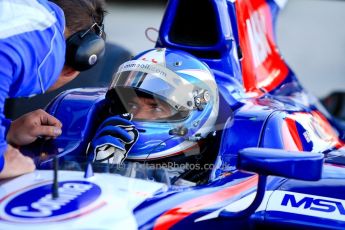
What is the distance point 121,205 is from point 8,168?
340 mm

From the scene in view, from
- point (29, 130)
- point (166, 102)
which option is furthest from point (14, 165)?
point (166, 102)

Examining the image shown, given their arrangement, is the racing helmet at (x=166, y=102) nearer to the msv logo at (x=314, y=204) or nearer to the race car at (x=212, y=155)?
the race car at (x=212, y=155)

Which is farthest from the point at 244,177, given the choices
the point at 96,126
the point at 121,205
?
the point at 96,126

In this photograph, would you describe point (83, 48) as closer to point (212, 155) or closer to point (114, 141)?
point (114, 141)

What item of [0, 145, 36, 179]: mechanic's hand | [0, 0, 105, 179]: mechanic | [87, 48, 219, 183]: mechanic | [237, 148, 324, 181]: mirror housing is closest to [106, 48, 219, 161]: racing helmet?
[87, 48, 219, 183]: mechanic

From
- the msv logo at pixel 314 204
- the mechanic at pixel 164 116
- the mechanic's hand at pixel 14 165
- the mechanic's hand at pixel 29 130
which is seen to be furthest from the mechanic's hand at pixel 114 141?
the msv logo at pixel 314 204

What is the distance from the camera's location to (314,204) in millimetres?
1842

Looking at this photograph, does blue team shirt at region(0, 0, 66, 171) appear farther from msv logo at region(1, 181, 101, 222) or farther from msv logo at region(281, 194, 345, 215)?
msv logo at region(281, 194, 345, 215)

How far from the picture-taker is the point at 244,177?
1.99 meters

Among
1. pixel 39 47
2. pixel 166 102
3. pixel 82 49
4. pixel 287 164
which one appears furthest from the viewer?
pixel 166 102

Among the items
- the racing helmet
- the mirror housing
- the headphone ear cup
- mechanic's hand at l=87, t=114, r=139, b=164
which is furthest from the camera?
the racing helmet

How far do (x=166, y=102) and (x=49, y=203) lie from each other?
702mm

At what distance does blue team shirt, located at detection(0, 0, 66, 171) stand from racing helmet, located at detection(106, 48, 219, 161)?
0.49m

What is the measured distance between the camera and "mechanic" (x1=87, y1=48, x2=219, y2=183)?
216 centimetres
